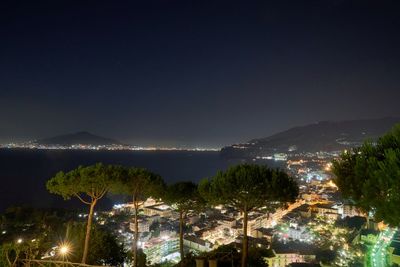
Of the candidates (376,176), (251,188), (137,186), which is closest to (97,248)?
(137,186)

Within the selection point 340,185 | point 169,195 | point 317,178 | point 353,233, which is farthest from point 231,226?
point 317,178

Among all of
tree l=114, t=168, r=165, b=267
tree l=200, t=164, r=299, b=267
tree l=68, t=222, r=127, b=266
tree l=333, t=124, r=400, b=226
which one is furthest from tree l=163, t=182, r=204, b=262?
Result: tree l=333, t=124, r=400, b=226

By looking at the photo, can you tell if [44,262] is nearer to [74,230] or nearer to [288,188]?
[74,230]

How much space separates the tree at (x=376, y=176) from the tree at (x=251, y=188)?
3.50 m

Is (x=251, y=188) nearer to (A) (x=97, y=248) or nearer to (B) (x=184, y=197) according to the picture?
(B) (x=184, y=197)

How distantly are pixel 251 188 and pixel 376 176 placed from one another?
537cm

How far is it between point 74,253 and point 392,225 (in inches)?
404

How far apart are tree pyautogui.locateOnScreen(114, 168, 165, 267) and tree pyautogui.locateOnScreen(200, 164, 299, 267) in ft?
10.8

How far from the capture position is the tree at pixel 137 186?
12.3 meters

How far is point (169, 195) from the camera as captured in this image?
13695 millimetres

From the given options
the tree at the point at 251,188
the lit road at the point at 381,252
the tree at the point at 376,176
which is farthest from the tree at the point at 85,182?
the lit road at the point at 381,252

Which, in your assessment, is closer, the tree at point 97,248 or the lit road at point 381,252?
the tree at point 97,248

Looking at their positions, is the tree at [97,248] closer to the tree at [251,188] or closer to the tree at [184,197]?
the tree at [184,197]

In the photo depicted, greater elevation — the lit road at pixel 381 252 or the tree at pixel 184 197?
the tree at pixel 184 197
